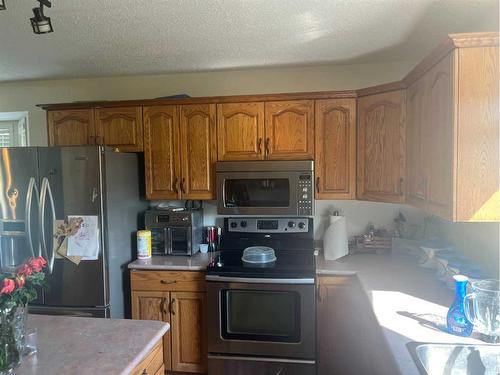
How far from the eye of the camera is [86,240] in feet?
8.13

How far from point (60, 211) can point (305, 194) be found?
1.69 meters

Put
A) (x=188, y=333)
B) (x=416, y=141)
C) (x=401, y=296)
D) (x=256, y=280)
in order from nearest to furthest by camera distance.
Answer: (x=401, y=296)
(x=416, y=141)
(x=256, y=280)
(x=188, y=333)

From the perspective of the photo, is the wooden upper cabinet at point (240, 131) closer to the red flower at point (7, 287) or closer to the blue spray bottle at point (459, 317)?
the blue spray bottle at point (459, 317)

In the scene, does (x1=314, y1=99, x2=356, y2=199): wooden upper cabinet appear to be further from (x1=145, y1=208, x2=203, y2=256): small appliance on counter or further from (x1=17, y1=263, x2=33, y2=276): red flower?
(x1=17, y1=263, x2=33, y2=276): red flower

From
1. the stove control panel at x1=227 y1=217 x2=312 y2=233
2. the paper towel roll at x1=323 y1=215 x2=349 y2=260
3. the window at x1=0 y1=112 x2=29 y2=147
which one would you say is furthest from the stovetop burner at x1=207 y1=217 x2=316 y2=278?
the window at x1=0 y1=112 x2=29 y2=147

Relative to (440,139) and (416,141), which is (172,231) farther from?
(440,139)

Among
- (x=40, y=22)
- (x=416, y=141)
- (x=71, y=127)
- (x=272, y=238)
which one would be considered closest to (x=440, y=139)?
(x=416, y=141)

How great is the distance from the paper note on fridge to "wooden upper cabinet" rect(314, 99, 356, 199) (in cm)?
158

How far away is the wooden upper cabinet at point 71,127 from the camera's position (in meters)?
2.93

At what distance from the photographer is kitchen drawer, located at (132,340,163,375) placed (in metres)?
1.38

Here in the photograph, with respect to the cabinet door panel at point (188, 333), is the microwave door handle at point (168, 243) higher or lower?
higher

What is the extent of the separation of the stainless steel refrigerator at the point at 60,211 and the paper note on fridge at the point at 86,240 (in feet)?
0.10

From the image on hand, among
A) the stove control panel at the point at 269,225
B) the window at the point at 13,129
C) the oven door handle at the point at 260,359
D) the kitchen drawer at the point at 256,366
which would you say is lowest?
the kitchen drawer at the point at 256,366

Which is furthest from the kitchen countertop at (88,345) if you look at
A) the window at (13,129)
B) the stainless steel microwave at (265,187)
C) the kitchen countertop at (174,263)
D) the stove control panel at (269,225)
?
the window at (13,129)
